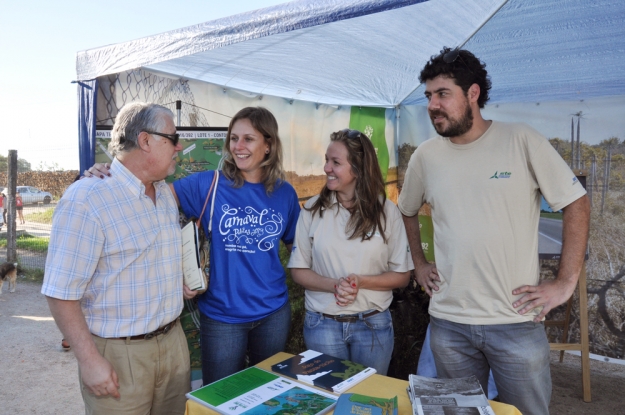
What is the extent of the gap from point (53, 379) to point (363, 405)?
12.6 ft

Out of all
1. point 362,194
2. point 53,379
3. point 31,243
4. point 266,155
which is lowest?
point 53,379

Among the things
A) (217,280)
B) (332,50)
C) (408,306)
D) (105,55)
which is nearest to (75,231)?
(217,280)

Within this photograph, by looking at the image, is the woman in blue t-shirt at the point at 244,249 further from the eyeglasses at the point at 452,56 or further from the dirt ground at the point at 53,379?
the dirt ground at the point at 53,379

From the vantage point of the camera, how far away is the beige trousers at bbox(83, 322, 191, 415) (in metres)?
1.65

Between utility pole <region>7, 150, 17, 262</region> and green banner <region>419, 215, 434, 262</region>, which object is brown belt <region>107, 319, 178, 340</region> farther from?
utility pole <region>7, 150, 17, 262</region>

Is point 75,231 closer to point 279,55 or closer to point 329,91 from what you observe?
point 279,55

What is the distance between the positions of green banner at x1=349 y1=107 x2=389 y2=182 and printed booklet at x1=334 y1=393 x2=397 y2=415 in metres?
3.75

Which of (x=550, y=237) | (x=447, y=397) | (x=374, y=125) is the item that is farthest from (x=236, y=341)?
(x=374, y=125)

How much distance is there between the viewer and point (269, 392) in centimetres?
151

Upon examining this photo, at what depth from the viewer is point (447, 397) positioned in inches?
55.6

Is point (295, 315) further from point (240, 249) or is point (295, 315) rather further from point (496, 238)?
point (496, 238)

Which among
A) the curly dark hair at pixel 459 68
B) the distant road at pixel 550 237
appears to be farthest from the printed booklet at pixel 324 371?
the distant road at pixel 550 237

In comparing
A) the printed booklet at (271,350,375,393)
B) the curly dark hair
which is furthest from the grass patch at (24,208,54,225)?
the curly dark hair

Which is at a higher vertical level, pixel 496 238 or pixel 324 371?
pixel 496 238
